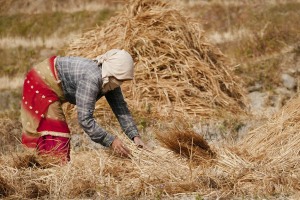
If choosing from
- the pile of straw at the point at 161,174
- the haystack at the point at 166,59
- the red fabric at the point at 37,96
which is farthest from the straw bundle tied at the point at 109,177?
the haystack at the point at 166,59

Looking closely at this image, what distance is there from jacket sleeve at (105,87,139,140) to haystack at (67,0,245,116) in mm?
2854

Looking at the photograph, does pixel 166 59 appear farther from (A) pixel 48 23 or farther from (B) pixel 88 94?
(A) pixel 48 23

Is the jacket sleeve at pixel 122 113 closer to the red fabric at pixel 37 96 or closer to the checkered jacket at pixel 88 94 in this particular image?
the checkered jacket at pixel 88 94

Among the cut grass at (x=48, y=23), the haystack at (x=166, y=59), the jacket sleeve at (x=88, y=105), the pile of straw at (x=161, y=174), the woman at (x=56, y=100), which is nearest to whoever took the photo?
the pile of straw at (x=161, y=174)

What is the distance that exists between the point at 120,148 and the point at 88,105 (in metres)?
0.38

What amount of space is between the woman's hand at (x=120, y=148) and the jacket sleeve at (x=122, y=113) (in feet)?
1.02

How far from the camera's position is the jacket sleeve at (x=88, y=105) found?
4.62 meters

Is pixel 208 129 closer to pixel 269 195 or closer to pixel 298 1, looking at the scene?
pixel 269 195

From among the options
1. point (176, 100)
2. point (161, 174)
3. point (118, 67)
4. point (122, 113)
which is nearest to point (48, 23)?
point (176, 100)

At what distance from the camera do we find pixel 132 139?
5.02 metres

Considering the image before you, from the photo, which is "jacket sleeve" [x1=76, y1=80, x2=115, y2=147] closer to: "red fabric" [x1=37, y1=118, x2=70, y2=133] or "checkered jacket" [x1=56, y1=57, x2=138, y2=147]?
"checkered jacket" [x1=56, y1=57, x2=138, y2=147]

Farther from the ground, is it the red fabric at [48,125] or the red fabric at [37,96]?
the red fabric at [37,96]

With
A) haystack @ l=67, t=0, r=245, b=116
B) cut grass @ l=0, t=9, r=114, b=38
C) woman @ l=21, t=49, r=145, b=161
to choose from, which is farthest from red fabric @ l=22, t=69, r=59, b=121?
cut grass @ l=0, t=9, r=114, b=38

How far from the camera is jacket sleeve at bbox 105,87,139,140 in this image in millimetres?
5039
